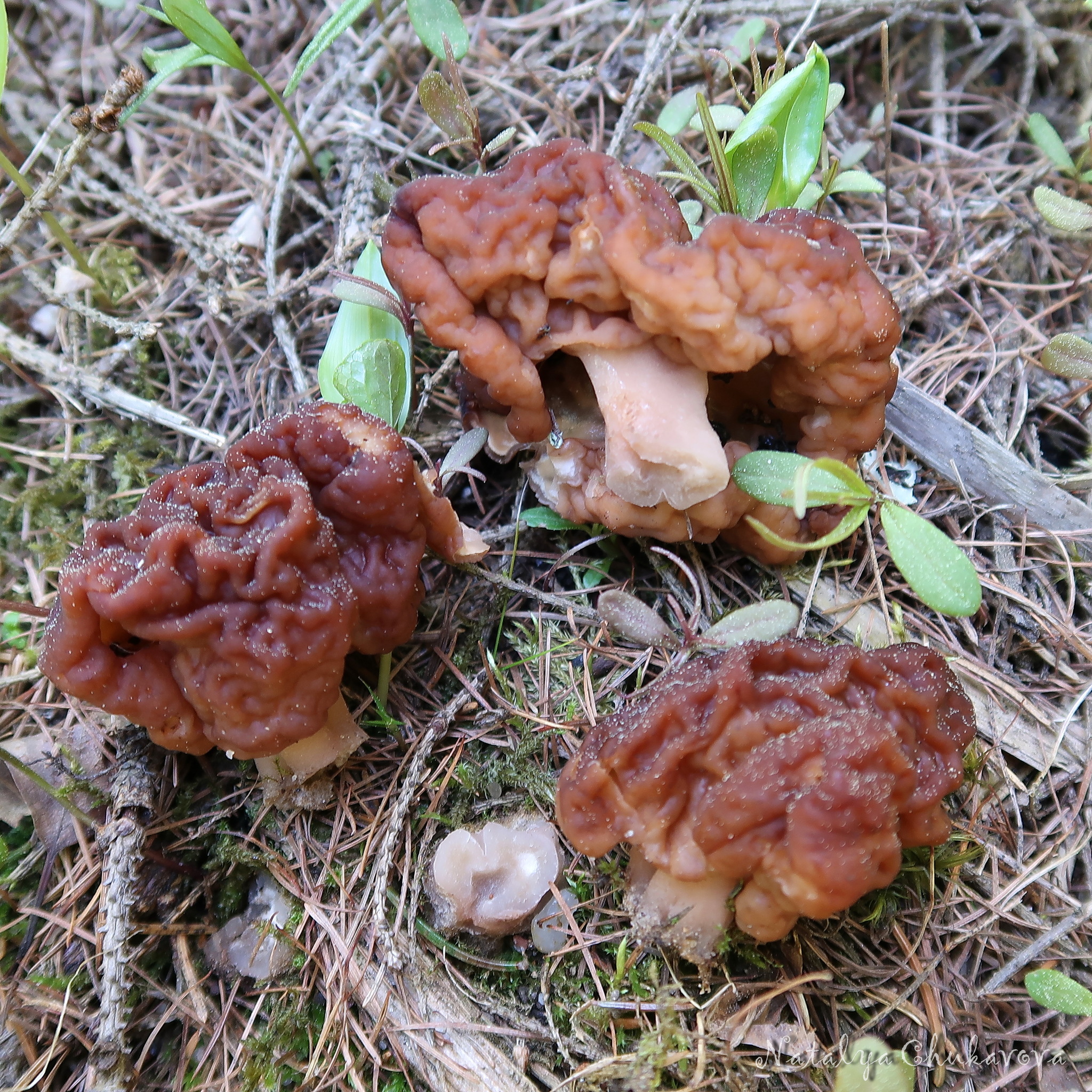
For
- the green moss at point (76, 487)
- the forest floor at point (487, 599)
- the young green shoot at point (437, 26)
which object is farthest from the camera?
the green moss at point (76, 487)

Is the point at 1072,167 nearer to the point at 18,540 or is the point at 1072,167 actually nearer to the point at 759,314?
the point at 759,314

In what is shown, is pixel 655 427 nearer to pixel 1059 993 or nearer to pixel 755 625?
pixel 755 625

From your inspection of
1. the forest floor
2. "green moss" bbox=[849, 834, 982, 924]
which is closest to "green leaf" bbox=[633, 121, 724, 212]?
the forest floor

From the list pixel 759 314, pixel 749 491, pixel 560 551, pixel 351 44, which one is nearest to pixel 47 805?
pixel 560 551

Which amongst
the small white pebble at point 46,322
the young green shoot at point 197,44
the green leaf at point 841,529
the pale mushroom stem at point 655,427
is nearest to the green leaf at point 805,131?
the pale mushroom stem at point 655,427

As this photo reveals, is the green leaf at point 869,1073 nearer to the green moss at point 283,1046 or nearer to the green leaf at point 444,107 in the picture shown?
the green moss at point 283,1046
